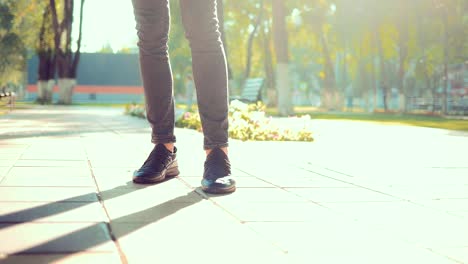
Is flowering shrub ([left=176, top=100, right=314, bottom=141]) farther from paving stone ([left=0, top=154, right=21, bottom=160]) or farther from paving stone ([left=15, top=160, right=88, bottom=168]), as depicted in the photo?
paving stone ([left=15, top=160, right=88, bottom=168])

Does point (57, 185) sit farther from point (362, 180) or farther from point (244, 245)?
point (362, 180)

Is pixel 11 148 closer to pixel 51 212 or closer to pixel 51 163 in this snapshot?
pixel 51 163

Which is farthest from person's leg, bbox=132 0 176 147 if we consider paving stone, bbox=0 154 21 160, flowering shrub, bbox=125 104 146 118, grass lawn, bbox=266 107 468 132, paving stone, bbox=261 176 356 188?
flowering shrub, bbox=125 104 146 118

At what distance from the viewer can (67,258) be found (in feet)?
6.24

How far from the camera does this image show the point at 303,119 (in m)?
9.15

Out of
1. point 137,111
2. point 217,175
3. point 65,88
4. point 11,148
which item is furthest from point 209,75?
point 65,88

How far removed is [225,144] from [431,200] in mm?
1138

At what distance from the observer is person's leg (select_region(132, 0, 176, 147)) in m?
3.54

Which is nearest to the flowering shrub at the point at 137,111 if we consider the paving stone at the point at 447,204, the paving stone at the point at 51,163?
the paving stone at the point at 51,163

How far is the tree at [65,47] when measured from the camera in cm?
3469

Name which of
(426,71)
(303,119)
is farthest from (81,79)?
(303,119)

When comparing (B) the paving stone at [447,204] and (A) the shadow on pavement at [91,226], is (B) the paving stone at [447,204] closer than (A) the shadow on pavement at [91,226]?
No

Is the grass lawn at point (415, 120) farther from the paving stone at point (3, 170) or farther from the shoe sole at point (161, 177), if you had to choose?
the paving stone at point (3, 170)

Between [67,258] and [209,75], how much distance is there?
1.84 metres
